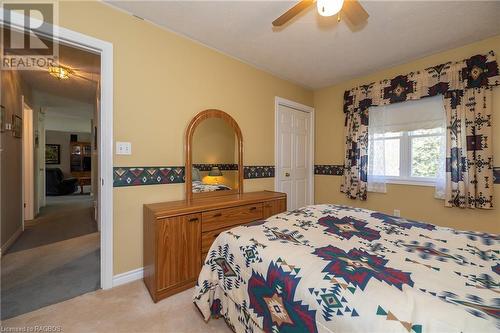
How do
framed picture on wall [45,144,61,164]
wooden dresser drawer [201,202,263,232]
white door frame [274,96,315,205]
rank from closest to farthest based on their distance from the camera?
wooden dresser drawer [201,202,263,232] → white door frame [274,96,315,205] → framed picture on wall [45,144,61,164]

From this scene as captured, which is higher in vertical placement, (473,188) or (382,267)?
(473,188)

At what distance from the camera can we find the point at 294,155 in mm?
3736

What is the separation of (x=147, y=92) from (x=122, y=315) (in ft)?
6.28

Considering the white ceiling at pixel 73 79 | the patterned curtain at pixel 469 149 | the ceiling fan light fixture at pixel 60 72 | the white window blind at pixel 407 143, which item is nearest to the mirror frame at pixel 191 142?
the white ceiling at pixel 73 79

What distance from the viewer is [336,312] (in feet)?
2.59

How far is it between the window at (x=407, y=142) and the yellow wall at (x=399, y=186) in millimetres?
189

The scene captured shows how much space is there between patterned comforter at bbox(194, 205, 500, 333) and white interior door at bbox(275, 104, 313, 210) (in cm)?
192

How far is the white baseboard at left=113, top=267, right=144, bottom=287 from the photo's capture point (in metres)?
1.94

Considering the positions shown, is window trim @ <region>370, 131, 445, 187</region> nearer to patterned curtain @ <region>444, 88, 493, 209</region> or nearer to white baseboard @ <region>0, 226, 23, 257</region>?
patterned curtain @ <region>444, 88, 493, 209</region>

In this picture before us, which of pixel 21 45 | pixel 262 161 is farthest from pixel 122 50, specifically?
pixel 262 161

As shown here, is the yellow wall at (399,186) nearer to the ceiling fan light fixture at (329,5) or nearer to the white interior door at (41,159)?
the ceiling fan light fixture at (329,5)

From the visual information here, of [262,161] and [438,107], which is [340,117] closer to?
[438,107]

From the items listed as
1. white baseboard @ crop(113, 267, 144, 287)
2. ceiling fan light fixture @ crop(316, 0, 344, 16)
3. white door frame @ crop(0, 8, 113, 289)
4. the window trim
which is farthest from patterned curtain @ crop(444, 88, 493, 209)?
white door frame @ crop(0, 8, 113, 289)

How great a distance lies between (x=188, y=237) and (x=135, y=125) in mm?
1178
